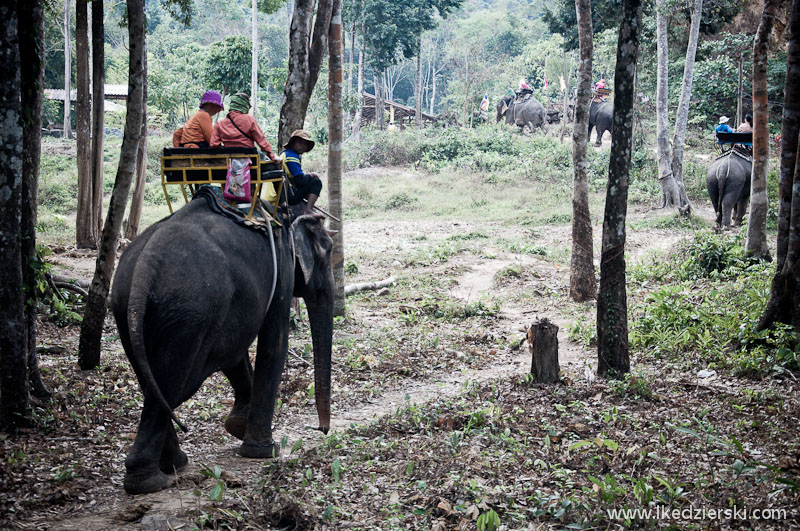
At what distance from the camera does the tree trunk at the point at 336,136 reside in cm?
1022

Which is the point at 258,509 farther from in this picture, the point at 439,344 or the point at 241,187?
the point at 439,344

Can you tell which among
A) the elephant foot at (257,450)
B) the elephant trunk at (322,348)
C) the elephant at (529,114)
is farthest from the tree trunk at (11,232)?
the elephant at (529,114)

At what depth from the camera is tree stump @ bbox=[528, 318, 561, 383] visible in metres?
7.26

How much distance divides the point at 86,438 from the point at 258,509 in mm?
2035

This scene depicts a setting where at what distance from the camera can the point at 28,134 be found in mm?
6273

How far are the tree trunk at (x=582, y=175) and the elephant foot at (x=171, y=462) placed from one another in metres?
7.60

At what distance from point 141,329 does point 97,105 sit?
8.84 meters

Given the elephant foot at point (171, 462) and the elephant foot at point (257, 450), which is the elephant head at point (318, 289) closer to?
the elephant foot at point (257, 450)

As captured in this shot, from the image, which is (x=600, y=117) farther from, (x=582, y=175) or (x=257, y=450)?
(x=257, y=450)

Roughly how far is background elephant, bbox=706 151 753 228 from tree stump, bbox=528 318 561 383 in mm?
10127

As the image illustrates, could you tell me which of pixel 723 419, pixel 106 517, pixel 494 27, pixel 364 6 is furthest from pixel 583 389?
pixel 494 27

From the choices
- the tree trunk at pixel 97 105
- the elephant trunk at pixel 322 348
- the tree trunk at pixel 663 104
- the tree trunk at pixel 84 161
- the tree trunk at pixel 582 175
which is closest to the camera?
the elephant trunk at pixel 322 348

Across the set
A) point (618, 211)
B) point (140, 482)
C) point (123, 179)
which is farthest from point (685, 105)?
point (140, 482)

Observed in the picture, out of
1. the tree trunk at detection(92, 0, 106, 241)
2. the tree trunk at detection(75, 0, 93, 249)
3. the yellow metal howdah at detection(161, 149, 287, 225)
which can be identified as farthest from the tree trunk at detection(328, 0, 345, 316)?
the tree trunk at detection(75, 0, 93, 249)
